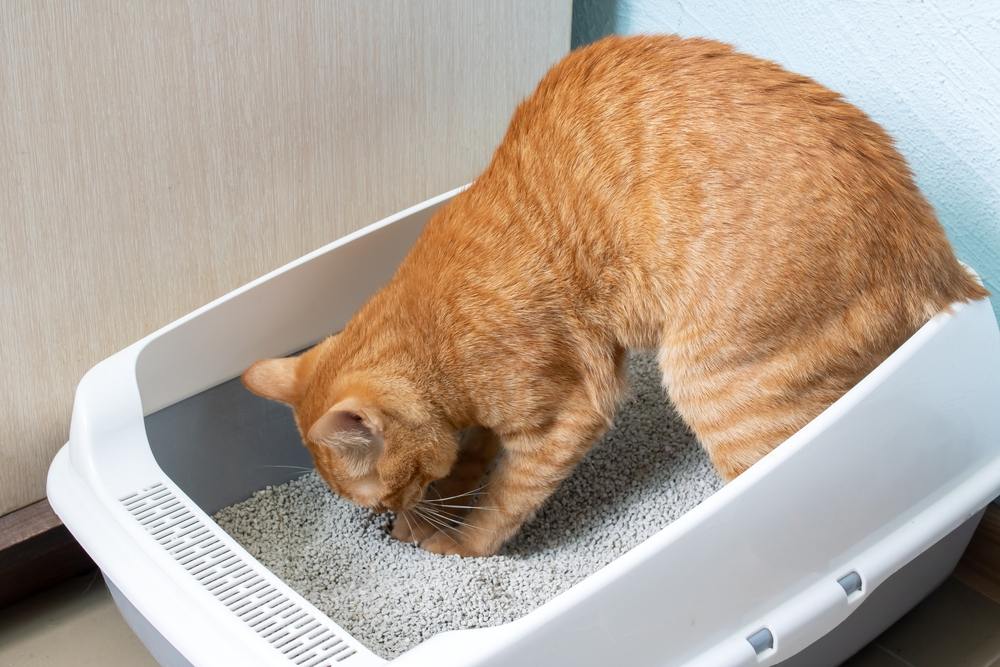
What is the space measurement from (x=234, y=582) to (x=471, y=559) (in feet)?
1.10

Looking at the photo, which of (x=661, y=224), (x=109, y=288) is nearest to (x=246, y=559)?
(x=109, y=288)

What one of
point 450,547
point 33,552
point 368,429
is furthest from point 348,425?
point 33,552

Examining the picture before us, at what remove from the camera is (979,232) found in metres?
1.39

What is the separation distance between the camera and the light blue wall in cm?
131

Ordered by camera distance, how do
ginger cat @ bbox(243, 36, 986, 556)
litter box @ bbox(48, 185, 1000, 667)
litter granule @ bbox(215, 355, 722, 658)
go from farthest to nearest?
litter granule @ bbox(215, 355, 722, 658) < ginger cat @ bbox(243, 36, 986, 556) < litter box @ bbox(48, 185, 1000, 667)

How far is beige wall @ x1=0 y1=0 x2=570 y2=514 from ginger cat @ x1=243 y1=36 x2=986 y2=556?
0.26m

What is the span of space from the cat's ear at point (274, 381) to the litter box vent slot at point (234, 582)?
0.54 ft

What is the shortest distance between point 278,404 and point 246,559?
1.29 feet

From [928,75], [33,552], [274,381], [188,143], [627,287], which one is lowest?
[33,552]

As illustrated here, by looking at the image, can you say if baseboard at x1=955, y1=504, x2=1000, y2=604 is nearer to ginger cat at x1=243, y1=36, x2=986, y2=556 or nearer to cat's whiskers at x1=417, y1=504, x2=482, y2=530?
ginger cat at x1=243, y1=36, x2=986, y2=556

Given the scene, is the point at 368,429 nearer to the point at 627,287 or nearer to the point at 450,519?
the point at 450,519

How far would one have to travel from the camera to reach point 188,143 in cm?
138

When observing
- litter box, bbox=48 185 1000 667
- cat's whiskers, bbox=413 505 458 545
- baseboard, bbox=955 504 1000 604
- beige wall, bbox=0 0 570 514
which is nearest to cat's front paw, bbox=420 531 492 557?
cat's whiskers, bbox=413 505 458 545

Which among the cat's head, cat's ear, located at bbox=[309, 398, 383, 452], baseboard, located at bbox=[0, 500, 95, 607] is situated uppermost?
cat's ear, located at bbox=[309, 398, 383, 452]
